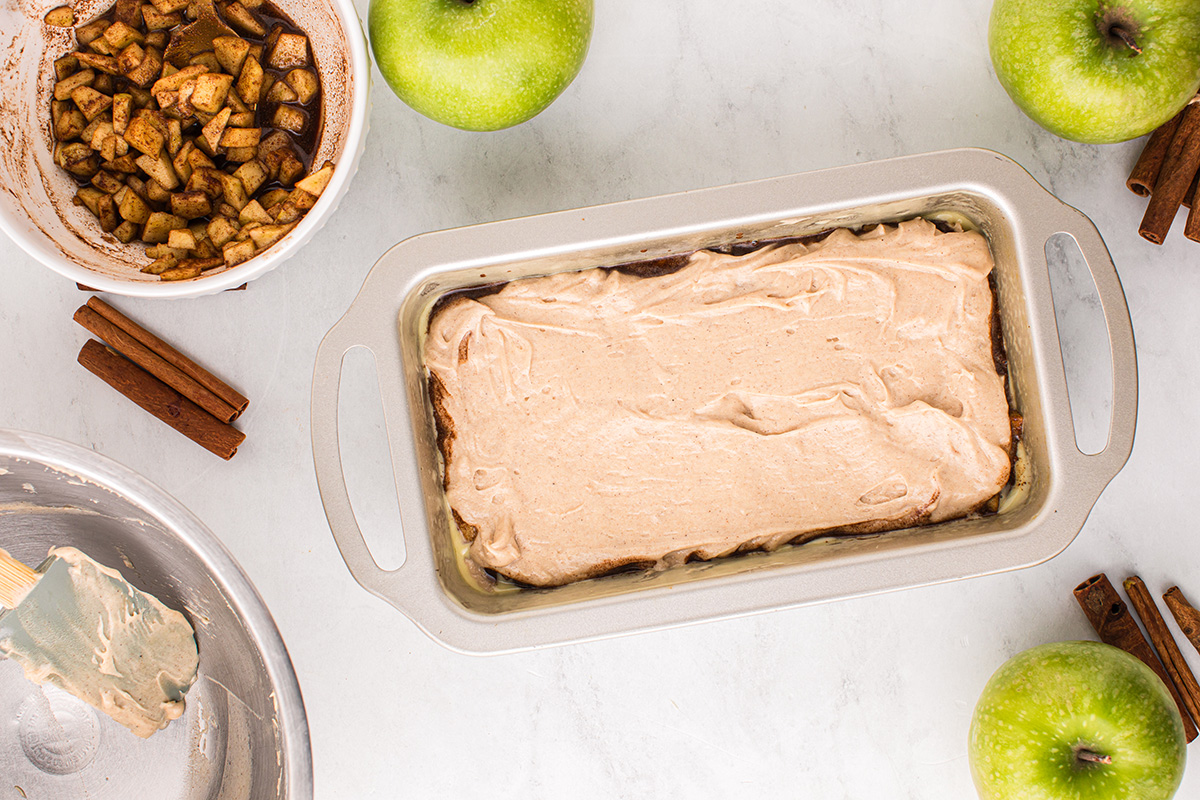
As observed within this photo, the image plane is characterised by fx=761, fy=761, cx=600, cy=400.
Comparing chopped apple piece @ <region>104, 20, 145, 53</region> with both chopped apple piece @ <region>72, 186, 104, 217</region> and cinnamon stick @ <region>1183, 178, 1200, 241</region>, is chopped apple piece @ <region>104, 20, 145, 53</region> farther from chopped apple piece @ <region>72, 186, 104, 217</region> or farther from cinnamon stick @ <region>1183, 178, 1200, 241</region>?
cinnamon stick @ <region>1183, 178, 1200, 241</region>

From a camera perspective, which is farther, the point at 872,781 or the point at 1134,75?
the point at 872,781

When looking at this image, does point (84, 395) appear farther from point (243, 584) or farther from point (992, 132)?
point (992, 132)

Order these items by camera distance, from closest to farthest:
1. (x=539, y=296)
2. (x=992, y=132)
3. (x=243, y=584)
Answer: (x=243, y=584)
(x=539, y=296)
(x=992, y=132)

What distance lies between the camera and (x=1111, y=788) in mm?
1124

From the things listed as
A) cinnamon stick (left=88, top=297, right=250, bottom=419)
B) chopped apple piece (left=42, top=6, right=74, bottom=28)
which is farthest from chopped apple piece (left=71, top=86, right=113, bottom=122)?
cinnamon stick (left=88, top=297, right=250, bottom=419)

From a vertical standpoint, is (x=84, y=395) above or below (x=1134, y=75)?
below

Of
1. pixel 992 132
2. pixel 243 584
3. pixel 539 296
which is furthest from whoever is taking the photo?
pixel 992 132

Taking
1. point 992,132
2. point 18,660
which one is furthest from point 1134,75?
point 18,660

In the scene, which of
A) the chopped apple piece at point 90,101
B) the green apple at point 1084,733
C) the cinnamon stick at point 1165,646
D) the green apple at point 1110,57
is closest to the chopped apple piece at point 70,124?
the chopped apple piece at point 90,101

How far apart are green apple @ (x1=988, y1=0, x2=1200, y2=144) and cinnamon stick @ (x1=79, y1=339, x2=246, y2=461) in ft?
4.68

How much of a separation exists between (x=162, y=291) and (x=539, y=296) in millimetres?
560

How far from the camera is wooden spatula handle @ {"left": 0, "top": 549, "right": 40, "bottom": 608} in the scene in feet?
3.69

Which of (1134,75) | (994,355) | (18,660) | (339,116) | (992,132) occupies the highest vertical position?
(339,116)

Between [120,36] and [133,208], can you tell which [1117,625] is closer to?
[133,208]
